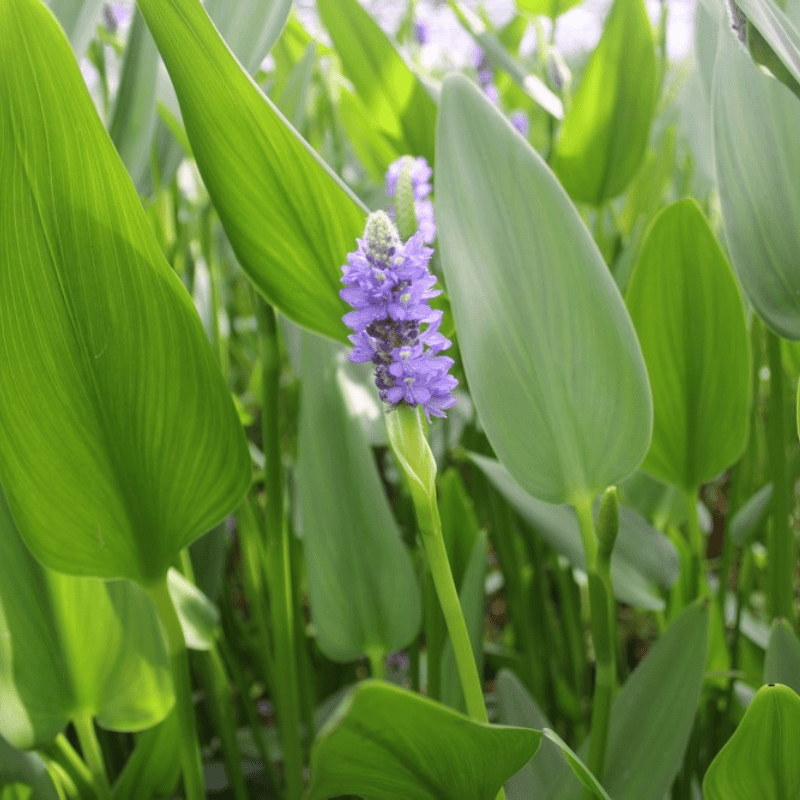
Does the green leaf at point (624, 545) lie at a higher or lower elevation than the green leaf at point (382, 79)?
lower

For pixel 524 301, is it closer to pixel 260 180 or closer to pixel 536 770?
pixel 260 180

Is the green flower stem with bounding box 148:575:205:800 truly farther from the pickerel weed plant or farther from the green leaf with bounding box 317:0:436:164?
the green leaf with bounding box 317:0:436:164

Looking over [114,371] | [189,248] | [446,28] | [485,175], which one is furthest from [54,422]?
[446,28]

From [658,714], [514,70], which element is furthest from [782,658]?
[514,70]

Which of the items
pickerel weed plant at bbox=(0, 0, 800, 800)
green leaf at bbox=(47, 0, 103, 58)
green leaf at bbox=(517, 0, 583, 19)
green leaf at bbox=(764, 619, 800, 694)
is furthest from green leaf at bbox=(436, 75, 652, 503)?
green leaf at bbox=(517, 0, 583, 19)

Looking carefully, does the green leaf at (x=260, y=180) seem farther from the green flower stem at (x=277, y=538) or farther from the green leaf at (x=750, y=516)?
the green leaf at (x=750, y=516)

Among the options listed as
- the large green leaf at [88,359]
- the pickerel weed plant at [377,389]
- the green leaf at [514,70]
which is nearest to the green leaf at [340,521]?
the pickerel weed plant at [377,389]

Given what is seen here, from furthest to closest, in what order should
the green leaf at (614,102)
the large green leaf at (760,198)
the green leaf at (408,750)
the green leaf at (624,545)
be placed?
the green leaf at (614,102)
the green leaf at (624,545)
the large green leaf at (760,198)
the green leaf at (408,750)
